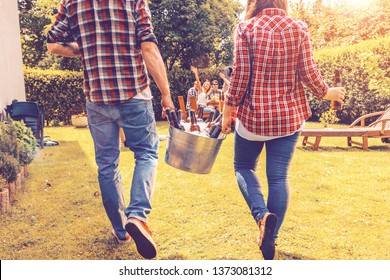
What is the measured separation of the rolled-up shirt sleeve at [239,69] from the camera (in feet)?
7.50

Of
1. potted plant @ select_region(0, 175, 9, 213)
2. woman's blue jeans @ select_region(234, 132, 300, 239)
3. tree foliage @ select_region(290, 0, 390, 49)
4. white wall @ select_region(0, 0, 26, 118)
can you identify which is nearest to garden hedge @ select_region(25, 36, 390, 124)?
tree foliage @ select_region(290, 0, 390, 49)

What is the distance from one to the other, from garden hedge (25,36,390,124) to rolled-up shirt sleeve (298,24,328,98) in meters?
6.71

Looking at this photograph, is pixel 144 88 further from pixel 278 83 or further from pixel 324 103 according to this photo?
pixel 324 103

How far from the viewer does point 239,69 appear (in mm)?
2314

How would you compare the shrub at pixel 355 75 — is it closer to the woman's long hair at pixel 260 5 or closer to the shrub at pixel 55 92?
the woman's long hair at pixel 260 5

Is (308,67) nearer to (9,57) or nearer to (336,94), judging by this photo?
(336,94)

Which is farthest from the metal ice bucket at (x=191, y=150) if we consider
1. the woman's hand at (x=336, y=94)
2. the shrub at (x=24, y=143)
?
the shrub at (x=24, y=143)

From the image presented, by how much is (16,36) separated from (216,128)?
8.65 meters

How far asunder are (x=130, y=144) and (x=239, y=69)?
0.83 m

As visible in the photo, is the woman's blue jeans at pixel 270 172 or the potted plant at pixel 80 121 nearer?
the woman's blue jeans at pixel 270 172

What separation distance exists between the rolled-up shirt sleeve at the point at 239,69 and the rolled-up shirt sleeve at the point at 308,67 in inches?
13.2

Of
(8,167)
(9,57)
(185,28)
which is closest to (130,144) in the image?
(8,167)

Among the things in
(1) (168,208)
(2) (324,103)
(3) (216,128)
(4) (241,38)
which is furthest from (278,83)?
(2) (324,103)
